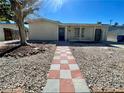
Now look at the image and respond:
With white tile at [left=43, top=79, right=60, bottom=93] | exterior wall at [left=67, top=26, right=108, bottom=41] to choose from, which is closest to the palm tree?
white tile at [left=43, top=79, right=60, bottom=93]

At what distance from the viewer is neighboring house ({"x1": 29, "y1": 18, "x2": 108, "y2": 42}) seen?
16.5 m

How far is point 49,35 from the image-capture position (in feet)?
55.0

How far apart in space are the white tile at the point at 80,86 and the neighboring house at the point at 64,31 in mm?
13608

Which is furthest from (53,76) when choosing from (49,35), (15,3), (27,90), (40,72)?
(49,35)

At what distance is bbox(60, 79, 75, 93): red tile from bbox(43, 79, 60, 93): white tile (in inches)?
4.1

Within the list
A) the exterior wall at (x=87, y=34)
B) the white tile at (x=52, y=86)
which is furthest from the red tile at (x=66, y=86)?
the exterior wall at (x=87, y=34)

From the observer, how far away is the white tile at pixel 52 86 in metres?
2.89

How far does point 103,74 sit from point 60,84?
1.69 metres

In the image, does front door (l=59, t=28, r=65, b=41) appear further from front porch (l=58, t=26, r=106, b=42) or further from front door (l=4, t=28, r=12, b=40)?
front door (l=4, t=28, r=12, b=40)

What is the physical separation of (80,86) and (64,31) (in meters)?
14.8

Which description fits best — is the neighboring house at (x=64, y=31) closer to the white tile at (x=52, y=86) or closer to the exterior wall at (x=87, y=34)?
the exterior wall at (x=87, y=34)

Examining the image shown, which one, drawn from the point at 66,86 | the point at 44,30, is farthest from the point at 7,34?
the point at 66,86

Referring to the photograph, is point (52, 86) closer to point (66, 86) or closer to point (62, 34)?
point (66, 86)

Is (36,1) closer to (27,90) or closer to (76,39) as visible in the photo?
(27,90)
